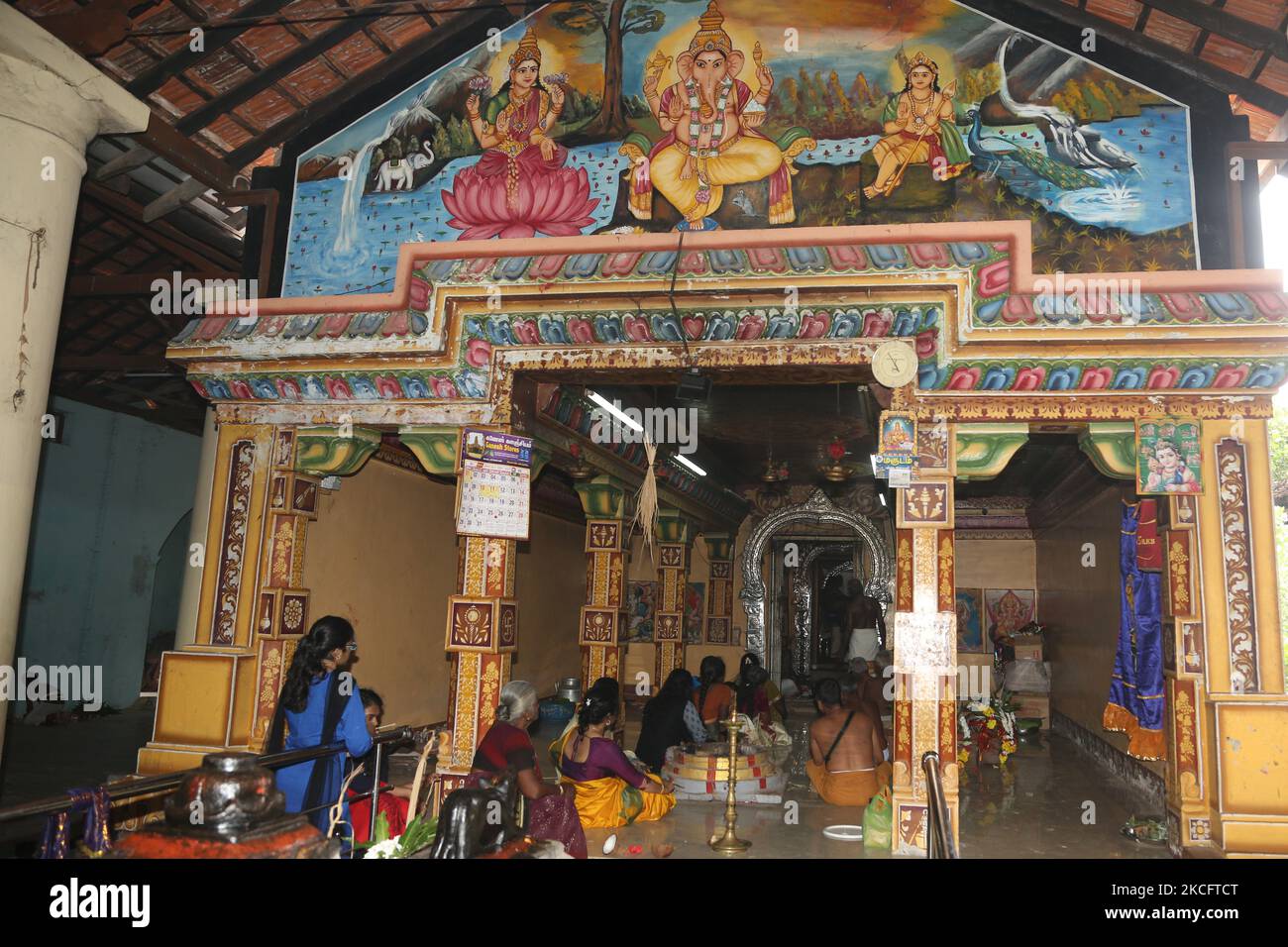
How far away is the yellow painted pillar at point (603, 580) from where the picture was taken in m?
8.98

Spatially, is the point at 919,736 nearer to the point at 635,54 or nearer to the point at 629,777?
the point at 629,777

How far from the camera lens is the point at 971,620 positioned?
46.3ft

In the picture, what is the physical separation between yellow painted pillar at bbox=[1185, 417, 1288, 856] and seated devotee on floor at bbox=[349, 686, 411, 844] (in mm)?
4546

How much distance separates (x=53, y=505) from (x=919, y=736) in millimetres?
10891

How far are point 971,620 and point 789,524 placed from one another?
3.22 m

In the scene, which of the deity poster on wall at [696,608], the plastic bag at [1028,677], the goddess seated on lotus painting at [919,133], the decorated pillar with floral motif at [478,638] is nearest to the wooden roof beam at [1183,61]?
the goddess seated on lotus painting at [919,133]

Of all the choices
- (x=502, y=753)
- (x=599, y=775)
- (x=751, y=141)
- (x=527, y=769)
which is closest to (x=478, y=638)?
(x=599, y=775)

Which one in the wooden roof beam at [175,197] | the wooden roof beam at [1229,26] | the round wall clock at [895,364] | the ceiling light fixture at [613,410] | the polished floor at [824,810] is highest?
the wooden roof beam at [1229,26]

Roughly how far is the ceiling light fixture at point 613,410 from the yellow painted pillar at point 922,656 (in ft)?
9.68

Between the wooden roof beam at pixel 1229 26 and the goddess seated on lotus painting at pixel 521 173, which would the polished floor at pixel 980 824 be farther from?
the wooden roof beam at pixel 1229 26

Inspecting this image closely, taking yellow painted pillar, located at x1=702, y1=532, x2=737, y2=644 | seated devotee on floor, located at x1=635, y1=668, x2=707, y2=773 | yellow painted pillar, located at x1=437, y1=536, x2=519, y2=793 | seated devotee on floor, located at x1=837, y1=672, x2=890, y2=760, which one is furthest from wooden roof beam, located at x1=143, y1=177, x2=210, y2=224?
yellow painted pillar, located at x1=702, y1=532, x2=737, y2=644

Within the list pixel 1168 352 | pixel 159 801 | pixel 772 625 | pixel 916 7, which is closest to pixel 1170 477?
pixel 1168 352

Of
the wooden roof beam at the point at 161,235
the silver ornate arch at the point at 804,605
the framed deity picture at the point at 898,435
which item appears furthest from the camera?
the silver ornate arch at the point at 804,605

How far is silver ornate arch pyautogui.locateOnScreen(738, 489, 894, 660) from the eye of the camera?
1505 cm
